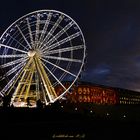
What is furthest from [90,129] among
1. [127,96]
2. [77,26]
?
[127,96]

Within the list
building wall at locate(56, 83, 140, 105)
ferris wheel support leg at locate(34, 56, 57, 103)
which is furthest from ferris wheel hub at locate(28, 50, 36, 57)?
building wall at locate(56, 83, 140, 105)

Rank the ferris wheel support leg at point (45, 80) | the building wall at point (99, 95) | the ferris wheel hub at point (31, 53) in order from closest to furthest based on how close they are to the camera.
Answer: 1. the ferris wheel support leg at point (45, 80)
2. the ferris wheel hub at point (31, 53)
3. the building wall at point (99, 95)

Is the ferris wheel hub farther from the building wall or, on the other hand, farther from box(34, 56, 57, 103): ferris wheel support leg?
the building wall

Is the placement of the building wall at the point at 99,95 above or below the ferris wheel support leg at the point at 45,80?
above

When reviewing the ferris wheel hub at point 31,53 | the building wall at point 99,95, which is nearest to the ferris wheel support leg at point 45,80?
the ferris wheel hub at point 31,53

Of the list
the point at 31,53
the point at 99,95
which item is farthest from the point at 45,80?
the point at 99,95

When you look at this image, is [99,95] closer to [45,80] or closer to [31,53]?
[45,80]

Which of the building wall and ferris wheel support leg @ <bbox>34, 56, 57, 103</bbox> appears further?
the building wall

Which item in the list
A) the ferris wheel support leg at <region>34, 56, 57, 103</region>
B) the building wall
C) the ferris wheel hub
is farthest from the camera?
the building wall

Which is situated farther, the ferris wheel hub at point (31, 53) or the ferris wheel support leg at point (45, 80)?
the ferris wheel hub at point (31, 53)

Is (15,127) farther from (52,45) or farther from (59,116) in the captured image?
(52,45)

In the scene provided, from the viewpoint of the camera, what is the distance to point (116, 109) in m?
52.7

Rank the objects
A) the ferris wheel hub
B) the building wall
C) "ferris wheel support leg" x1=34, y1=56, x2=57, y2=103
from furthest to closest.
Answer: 1. the building wall
2. the ferris wheel hub
3. "ferris wheel support leg" x1=34, y1=56, x2=57, y2=103

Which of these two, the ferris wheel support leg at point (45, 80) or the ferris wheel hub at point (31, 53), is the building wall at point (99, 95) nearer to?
the ferris wheel support leg at point (45, 80)
